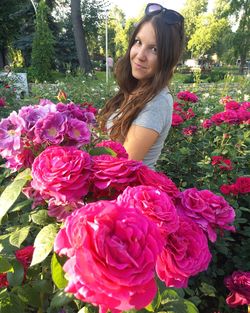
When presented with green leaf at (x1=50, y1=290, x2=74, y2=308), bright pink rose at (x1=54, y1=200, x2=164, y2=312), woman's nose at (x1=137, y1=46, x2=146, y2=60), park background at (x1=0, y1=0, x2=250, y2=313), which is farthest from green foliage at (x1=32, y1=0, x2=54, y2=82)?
bright pink rose at (x1=54, y1=200, x2=164, y2=312)

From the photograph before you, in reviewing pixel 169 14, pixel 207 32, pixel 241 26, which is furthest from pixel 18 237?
pixel 207 32

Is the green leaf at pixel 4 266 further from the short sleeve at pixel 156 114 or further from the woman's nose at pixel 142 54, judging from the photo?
the woman's nose at pixel 142 54

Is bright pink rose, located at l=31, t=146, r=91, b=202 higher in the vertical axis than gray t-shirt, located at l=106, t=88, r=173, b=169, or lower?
higher

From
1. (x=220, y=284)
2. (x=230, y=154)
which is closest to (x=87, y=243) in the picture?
(x=220, y=284)

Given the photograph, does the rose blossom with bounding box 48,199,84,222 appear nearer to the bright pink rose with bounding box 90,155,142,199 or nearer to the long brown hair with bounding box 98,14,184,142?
the bright pink rose with bounding box 90,155,142,199

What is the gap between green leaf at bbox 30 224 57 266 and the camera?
0.77 metres

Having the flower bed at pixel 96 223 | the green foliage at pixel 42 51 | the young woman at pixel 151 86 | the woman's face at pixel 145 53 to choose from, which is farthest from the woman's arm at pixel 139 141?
the green foliage at pixel 42 51

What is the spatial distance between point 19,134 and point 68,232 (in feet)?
1.43

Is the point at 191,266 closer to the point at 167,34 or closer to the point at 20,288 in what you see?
the point at 20,288

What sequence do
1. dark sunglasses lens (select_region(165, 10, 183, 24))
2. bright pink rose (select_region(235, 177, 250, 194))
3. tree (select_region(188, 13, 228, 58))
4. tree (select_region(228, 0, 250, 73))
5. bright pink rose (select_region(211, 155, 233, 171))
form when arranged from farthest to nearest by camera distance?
tree (select_region(188, 13, 228, 58)) → tree (select_region(228, 0, 250, 73)) → bright pink rose (select_region(211, 155, 233, 171)) → bright pink rose (select_region(235, 177, 250, 194)) → dark sunglasses lens (select_region(165, 10, 183, 24))

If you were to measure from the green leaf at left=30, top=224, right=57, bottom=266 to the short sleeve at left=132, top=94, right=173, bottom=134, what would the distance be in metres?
1.00

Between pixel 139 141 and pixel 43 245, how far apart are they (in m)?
1.01

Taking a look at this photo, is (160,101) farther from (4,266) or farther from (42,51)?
(42,51)

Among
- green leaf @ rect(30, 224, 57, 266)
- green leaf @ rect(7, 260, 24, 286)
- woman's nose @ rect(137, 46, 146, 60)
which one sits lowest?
green leaf @ rect(7, 260, 24, 286)
